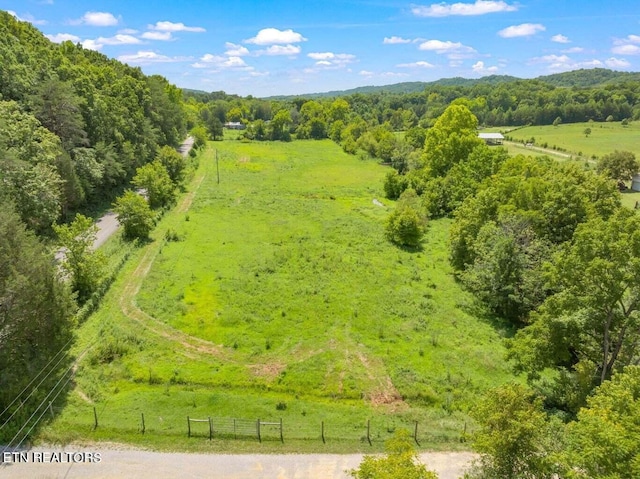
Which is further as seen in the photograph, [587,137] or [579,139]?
[587,137]

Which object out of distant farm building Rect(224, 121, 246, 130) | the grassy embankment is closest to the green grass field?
the grassy embankment

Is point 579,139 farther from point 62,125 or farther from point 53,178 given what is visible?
point 53,178

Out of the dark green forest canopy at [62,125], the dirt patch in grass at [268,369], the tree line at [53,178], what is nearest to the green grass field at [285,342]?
the dirt patch in grass at [268,369]

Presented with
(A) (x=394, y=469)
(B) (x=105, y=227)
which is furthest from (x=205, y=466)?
(B) (x=105, y=227)

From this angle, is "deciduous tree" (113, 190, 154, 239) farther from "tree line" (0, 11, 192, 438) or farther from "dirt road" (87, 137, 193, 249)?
"dirt road" (87, 137, 193, 249)

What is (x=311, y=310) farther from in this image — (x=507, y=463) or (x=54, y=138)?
(x=54, y=138)

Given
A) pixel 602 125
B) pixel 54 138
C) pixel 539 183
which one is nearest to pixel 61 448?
pixel 54 138

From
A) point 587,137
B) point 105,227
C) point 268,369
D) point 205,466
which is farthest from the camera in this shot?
point 587,137

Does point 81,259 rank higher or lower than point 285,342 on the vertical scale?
higher
